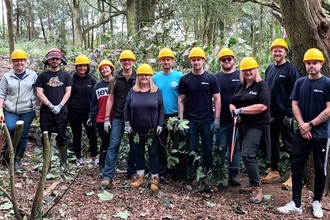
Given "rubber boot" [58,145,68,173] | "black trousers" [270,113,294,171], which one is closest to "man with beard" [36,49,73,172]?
"rubber boot" [58,145,68,173]

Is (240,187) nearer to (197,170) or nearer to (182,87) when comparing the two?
(197,170)

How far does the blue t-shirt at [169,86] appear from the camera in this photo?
5.53 metres

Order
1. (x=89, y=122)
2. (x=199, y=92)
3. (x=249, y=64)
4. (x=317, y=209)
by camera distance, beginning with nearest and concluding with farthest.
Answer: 1. (x=317, y=209)
2. (x=249, y=64)
3. (x=199, y=92)
4. (x=89, y=122)

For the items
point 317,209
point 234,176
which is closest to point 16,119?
point 234,176

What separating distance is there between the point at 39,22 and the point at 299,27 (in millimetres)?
40815

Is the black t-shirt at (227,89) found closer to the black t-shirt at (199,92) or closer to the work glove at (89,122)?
the black t-shirt at (199,92)

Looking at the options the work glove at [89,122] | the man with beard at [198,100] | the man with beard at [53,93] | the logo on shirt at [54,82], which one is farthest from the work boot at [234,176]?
the logo on shirt at [54,82]

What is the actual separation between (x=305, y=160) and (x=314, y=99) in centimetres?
86

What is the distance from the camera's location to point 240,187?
5.57 metres

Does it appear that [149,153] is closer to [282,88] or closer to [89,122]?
[89,122]

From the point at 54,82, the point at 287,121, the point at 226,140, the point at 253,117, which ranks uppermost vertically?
the point at 54,82

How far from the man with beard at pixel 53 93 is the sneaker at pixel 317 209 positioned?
4.14 metres

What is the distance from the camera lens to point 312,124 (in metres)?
4.35

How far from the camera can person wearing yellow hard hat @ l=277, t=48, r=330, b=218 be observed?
172 inches
